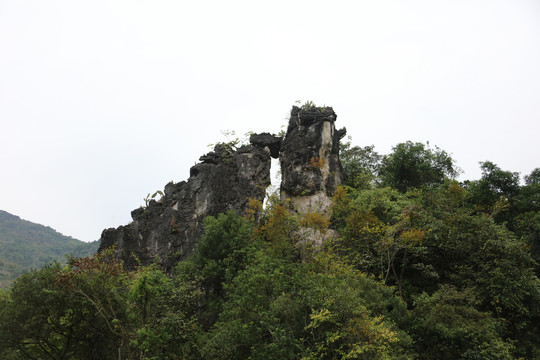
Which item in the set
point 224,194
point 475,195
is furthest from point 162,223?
point 475,195

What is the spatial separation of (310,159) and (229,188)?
5.30 metres

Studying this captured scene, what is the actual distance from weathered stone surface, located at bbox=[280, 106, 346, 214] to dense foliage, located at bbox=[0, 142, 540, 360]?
2341mm

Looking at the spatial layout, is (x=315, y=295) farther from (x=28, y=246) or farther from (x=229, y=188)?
(x=28, y=246)

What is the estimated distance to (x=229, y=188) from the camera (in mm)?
20750

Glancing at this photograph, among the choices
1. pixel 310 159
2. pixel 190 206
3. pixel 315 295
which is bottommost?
pixel 315 295

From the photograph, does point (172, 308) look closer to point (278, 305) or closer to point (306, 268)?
point (278, 305)

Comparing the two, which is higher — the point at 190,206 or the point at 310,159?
the point at 310,159

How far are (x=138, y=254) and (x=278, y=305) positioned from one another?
1307 centimetres

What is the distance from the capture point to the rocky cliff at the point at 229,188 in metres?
20.4

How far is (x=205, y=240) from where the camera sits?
15.8 metres

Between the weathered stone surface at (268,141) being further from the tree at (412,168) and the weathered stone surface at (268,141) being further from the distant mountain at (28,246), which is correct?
the distant mountain at (28,246)

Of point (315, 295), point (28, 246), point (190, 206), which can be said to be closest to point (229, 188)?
point (190, 206)

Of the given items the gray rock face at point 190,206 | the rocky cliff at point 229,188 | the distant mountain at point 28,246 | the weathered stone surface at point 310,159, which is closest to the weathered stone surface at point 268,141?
the rocky cliff at point 229,188

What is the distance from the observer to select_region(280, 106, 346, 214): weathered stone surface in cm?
2058
